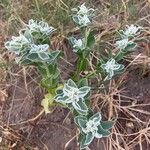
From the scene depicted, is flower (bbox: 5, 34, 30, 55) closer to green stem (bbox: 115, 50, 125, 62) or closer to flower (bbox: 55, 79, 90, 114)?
flower (bbox: 55, 79, 90, 114)

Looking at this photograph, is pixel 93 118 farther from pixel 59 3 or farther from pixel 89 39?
pixel 59 3

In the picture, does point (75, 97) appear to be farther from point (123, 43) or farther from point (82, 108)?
point (123, 43)

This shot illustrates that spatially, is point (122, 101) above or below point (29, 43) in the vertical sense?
below

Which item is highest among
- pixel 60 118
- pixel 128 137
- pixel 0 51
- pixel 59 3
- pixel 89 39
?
pixel 59 3

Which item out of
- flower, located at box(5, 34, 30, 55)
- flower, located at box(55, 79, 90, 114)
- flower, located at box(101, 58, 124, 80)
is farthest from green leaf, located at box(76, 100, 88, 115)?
flower, located at box(5, 34, 30, 55)

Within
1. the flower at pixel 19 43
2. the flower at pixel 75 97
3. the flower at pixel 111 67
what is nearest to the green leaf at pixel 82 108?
the flower at pixel 75 97

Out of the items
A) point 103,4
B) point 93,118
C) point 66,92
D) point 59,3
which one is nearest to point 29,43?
point 66,92

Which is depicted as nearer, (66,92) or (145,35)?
(66,92)
